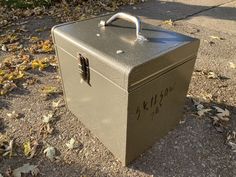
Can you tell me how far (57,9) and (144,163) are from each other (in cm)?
363

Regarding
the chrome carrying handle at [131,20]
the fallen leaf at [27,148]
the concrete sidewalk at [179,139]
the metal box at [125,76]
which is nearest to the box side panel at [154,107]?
the metal box at [125,76]

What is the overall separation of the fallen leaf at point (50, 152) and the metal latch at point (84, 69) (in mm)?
599

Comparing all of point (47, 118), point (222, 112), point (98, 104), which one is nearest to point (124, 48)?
Answer: point (98, 104)

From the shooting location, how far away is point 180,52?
Answer: 148 centimetres

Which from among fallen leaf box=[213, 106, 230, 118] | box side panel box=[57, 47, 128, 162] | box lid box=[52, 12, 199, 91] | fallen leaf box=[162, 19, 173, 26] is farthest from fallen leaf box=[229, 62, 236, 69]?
box side panel box=[57, 47, 128, 162]

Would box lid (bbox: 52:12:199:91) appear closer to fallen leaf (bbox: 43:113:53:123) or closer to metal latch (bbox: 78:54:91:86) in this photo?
metal latch (bbox: 78:54:91:86)

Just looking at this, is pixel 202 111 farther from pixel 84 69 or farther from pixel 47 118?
pixel 47 118

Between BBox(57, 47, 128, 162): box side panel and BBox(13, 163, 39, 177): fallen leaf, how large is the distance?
488 mm

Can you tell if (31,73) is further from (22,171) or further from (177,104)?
(177,104)

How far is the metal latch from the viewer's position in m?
1.52

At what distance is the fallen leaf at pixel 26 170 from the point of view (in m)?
1.66

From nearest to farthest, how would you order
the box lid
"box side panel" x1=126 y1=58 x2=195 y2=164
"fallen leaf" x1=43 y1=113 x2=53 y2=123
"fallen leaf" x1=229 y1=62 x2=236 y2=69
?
1. the box lid
2. "box side panel" x1=126 y1=58 x2=195 y2=164
3. "fallen leaf" x1=43 y1=113 x2=53 y2=123
4. "fallen leaf" x1=229 y1=62 x2=236 y2=69

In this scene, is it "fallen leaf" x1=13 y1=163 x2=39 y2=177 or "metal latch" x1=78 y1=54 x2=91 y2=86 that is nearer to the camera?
"metal latch" x1=78 y1=54 x2=91 y2=86

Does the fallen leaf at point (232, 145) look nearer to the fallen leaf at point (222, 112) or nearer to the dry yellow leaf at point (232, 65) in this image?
the fallen leaf at point (222, 112)
